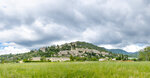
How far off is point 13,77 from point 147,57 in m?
151

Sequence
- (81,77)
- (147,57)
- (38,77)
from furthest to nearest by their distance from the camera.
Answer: (147,57)
(81,77)
(38,77)

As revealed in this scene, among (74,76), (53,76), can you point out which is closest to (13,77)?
(53,76)

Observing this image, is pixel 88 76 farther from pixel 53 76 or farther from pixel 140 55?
pixel 140 55

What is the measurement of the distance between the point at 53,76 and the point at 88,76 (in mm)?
→ 1467

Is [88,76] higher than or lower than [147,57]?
higher

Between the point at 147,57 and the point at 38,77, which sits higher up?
the point at 38,77

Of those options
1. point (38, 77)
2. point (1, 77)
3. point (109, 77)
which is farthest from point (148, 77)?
point (1, 77)

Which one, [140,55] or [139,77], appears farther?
[140,55]

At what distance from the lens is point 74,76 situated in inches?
191

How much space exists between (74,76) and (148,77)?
312 centimetres

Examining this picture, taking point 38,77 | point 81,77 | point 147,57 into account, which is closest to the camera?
point 38,77

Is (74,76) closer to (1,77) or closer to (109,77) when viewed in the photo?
(109,77)

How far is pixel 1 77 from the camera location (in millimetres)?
4547

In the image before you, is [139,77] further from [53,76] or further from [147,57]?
[147,57]
